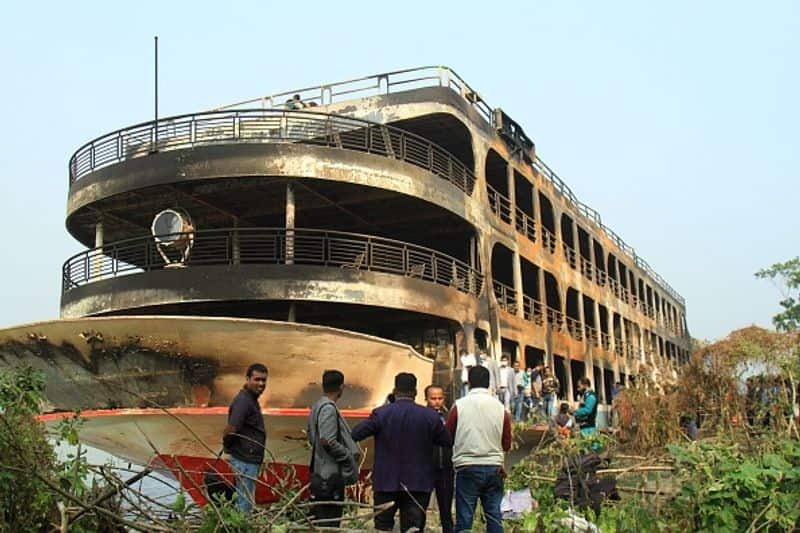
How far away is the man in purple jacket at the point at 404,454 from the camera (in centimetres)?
576

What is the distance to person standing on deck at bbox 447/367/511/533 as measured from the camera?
19.6 ft

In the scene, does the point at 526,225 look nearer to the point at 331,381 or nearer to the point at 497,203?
the point at 497,203

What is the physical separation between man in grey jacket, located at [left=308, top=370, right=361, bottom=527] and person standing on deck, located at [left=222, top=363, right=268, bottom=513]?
57 centimetres

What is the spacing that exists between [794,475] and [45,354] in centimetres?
908

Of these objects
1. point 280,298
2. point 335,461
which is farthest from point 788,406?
point 280,298

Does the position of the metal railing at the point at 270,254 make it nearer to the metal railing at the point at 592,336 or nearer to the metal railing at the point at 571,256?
the metal railing at the point at 571,256

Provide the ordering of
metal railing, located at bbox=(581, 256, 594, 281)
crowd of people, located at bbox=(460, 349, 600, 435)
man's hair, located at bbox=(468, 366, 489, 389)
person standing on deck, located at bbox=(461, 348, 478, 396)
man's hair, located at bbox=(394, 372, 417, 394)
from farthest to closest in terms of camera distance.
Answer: metal railing, located at bbox=(581, 256, 594, 281), person standing on deck, located at bbox=(461, 348, 478, 396), crowd of people, located at bbox=(460, 349, 600, 435), man's hair, located at bbox=(468, 366, 489, 389), man's hair, located at bbox=(394, 372, 417, 394)

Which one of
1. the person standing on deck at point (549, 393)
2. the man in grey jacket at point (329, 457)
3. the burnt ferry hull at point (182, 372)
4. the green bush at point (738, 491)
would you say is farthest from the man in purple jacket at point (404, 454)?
the person standing on deck at point (549, 393)

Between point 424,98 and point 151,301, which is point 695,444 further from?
point 424,98

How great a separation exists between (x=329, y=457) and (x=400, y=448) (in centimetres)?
51


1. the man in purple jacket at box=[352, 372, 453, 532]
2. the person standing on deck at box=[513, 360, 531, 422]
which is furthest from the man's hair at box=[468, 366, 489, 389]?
the person standing on deck at box=[513, 360, 531, 422]

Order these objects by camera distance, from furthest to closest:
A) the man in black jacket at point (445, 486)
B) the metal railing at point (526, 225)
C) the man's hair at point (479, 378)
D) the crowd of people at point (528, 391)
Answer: the metal railing at point (526, 225) < the crowd of people at point (528, 391) < the man in black jacket at point (445, 486) < the man's hair at point (479, 378)

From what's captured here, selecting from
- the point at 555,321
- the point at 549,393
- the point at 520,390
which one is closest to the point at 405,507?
the point at 520,390

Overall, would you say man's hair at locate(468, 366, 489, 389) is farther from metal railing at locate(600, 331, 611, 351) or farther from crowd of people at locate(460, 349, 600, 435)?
metal railing at locate(600, 331, 611, 351)
